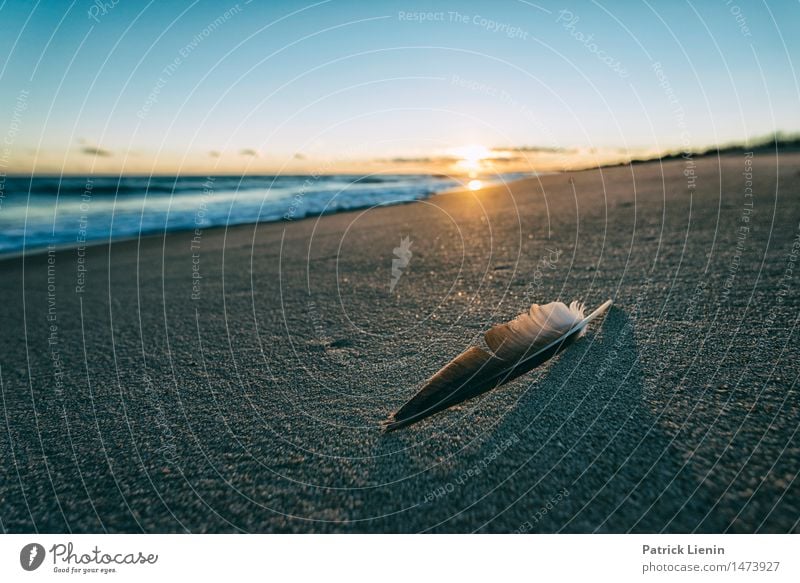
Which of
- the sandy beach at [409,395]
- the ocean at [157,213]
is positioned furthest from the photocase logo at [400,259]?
the ocean at [157,213]

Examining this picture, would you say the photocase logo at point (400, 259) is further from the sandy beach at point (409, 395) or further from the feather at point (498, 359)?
the feather at point (498, 359)

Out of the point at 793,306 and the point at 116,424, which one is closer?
the point at 116,424

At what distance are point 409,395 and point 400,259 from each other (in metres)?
2.22

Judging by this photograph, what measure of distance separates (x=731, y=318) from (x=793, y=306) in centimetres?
32

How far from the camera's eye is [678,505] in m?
1.27

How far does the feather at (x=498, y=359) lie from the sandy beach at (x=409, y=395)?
52mm

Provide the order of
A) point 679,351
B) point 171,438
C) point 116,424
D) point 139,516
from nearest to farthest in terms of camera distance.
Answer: point 139,516
point 171,438
point 116,424
point 679,351

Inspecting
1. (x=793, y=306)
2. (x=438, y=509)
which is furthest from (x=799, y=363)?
(x=438, y=509)

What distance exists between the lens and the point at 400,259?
3.99 meters

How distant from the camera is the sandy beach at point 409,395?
1.33m

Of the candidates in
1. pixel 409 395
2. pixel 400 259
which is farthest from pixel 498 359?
pixel 400 259
